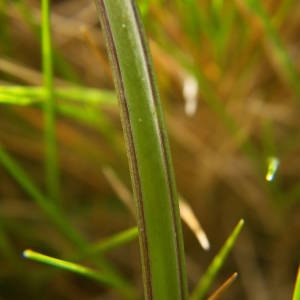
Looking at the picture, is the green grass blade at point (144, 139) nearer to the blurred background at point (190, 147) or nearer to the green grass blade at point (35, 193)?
the green grass blade at point (35, 193)

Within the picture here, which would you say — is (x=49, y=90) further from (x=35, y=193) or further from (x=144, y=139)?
(x=144, y=139)

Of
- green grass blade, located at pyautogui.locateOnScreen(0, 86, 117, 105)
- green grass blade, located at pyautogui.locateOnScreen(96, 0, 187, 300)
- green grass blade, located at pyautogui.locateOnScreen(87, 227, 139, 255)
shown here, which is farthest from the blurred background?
green grass blade, located at pyautogui.locateOnScreen(96, 0, 187, 300)

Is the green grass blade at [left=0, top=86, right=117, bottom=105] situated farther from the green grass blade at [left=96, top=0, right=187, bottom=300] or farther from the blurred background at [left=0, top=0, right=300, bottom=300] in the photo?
the green grass blade at [left=96, top=0, right=187, bottom=300]

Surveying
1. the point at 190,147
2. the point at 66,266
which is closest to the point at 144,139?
the point at 66,266

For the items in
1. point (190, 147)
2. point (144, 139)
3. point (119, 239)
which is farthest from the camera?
point (190, 147)

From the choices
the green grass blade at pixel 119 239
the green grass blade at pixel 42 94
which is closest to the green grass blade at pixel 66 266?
the green grass blade at pixel 119 239

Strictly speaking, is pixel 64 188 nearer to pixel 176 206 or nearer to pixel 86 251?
pixel 86 251
